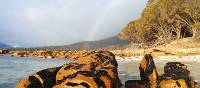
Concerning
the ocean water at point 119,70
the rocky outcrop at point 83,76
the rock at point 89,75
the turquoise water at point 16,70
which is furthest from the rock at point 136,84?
the turquoise water at point 16,70

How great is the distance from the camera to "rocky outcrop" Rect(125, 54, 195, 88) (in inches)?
702

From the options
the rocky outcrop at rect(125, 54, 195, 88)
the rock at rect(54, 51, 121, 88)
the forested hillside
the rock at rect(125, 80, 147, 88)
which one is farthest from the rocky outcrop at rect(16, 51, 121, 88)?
the forested hillside

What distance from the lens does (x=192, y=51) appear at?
2282 inches

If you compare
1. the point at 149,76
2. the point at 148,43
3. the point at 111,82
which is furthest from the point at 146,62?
the point at 148,43

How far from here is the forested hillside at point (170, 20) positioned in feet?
237

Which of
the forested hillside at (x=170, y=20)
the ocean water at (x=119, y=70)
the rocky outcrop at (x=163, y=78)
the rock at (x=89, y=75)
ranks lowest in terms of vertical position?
the ocean water at (x=119, y=70)

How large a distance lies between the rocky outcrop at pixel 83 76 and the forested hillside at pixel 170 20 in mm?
54697

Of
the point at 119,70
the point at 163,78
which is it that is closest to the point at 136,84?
the point at 163,78

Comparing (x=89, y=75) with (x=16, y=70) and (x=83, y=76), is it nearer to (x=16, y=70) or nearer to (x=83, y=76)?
(x=83, y=76)

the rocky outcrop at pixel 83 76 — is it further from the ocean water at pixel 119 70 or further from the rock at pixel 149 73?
the ocean water at pixel 119 70

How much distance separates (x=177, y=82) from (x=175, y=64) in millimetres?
6022

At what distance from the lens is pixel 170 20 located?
255 feet

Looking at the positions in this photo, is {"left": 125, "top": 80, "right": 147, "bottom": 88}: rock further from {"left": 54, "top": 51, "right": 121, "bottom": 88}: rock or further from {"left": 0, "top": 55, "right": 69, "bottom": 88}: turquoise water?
{"left": 0, "top": 55, "right": 69, "bottom": 88}: turquoise water

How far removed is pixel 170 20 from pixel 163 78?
60.1 metres
